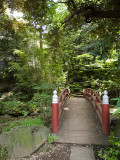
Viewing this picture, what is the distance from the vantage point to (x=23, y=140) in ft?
10.4

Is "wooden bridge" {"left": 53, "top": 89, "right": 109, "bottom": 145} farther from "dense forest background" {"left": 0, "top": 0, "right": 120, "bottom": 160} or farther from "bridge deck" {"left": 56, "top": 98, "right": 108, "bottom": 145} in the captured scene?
"dense forest background" {"left": 0, "top": 0, "right": 120, "bottom": 160}

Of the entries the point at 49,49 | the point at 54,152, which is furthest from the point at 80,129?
the point at 49,49

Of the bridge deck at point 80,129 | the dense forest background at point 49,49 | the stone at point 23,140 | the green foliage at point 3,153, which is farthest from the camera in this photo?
the dense forest background at point 49,49

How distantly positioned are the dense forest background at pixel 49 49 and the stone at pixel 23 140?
63.4 inches

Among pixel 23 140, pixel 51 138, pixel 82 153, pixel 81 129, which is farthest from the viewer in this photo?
pixel 81 129

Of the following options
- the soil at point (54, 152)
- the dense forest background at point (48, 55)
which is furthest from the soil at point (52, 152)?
the dense forest background at point (48, 55)

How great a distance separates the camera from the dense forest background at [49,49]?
17.1ft

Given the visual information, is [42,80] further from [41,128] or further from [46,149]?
[46,149]

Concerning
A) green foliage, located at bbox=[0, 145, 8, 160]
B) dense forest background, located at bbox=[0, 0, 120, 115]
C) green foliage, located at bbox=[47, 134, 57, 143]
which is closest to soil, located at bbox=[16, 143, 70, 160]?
green foliage, located at bbox=[47, 134, 57, 143]

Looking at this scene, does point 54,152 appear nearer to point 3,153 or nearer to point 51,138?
point 51,138

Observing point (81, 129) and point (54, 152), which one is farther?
point (81, 129)

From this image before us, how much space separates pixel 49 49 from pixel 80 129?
17.4ft

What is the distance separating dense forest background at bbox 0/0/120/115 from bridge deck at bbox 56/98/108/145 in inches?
47.4

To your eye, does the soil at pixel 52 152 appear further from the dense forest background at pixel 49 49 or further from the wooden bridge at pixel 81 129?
the dense forest background at pixel 49 49
